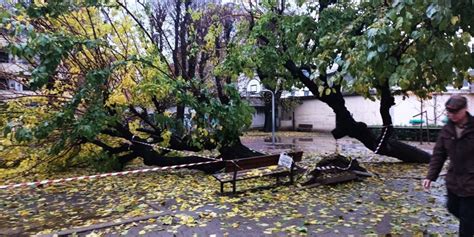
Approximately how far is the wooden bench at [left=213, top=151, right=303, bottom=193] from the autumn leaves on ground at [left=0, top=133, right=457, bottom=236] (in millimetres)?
280

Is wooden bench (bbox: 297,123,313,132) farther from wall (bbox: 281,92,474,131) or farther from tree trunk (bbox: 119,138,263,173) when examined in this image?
tree trunk (bbox: 119,138,263,173)

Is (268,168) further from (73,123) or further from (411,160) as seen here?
(411,160)

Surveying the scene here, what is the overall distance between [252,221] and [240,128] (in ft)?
14.5

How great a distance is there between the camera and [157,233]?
539cm

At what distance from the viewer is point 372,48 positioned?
4.63 m

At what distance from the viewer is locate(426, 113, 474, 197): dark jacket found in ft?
11.9

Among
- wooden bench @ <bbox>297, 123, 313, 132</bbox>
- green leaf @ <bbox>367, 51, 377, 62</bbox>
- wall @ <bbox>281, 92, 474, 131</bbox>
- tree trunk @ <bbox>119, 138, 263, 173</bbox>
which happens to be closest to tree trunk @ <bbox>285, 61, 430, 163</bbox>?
tree trunk @ <bbox>119, 138, 263, 173</bbox>

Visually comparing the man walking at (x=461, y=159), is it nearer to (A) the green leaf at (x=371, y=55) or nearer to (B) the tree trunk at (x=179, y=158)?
(A) the green leaf at (x=371, y=55)

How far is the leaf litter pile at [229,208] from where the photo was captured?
5520mm

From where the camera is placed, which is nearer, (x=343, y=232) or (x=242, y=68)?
(x=343, y=232)

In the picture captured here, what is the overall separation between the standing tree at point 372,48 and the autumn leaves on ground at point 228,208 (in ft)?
6.33

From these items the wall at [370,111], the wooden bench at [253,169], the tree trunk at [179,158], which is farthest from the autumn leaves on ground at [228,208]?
the wall at [370,111]

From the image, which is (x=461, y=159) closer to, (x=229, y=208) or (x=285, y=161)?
(x=229, y=208)

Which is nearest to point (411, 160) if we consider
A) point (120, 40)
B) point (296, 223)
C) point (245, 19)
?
point (245, 19)
